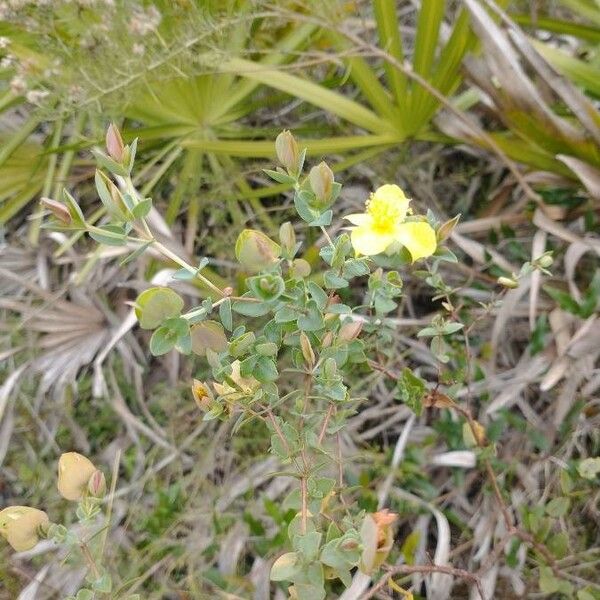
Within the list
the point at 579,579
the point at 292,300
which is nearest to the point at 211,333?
the point at 292,300

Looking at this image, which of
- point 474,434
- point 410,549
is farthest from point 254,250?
point 410,549

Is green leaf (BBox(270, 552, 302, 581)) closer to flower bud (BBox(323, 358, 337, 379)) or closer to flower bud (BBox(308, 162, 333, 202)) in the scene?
flower bud (BBox(323, 358, 337, 379))

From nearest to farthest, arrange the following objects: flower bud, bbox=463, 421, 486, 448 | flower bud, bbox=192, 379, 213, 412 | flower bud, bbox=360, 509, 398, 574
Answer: flower bud, bbox=360, 509, 398, 574 < flower bud, bbox=192, 379, 213, 412 < flower bud, bbox=463, 421, 486, 448

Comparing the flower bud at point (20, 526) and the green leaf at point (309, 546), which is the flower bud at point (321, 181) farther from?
the flower bud at point (20, 526)

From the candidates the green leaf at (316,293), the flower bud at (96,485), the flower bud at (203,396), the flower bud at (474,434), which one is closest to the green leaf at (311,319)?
the green leaf at (316,293)

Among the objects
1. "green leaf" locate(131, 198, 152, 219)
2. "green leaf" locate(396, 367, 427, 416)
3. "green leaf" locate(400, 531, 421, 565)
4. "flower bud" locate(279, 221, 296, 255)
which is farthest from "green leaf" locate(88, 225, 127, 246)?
"green leaf" locate(400, 531, 421, 565)

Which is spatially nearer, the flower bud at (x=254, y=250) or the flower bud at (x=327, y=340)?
the flower bud at (x=254, y=250)

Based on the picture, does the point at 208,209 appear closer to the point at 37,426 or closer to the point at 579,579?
the point at 37,426
